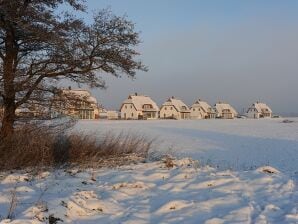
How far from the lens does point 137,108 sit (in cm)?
12256

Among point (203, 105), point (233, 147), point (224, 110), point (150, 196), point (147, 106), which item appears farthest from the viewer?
point (224, 110)

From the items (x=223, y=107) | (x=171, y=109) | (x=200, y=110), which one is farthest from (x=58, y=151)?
(x=223, y=107)

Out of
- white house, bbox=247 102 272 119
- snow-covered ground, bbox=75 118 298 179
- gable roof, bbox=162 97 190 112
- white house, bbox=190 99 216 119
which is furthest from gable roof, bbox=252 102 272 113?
snow-covered ground, bbox=75 118 298 179

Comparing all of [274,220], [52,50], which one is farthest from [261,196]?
[52,50]

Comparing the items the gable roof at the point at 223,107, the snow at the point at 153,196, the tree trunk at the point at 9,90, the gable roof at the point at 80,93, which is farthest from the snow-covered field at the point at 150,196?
the gable roof at the point at 223,107

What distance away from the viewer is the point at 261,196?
8.32 meters

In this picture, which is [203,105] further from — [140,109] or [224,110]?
[140,109]

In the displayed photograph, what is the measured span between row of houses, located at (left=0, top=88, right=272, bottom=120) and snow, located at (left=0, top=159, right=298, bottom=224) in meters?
3.32

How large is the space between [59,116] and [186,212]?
7.46 meters

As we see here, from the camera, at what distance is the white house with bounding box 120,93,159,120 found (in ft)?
402

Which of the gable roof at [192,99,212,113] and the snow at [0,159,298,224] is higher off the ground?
the gable roof at [192,99,212,113]

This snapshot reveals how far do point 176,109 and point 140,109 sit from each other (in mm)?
16148

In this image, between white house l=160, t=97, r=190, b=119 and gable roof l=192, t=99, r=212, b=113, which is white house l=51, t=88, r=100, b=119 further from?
gable roof l=192, t=99, r=212, b=113

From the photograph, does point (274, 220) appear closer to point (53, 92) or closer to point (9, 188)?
point (9, 188)
